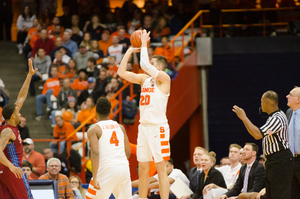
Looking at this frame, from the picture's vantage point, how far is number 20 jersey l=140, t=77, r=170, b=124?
22.8ft

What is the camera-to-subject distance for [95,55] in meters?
14.5

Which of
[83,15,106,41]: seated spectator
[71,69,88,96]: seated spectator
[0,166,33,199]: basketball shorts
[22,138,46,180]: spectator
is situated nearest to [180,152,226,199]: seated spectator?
[0,166,33,199]: basketball shorts

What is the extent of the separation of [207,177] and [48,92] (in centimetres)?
637

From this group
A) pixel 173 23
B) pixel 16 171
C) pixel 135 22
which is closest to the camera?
pixel 16 171

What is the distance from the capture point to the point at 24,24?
54.4 ft

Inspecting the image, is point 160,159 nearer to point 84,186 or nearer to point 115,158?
point 115,158

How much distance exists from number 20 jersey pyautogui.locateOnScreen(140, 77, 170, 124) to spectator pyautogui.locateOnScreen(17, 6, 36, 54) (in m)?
10.3

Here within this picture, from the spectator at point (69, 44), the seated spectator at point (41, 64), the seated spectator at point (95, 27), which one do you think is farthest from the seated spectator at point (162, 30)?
the seated spectator at point (41, 64)

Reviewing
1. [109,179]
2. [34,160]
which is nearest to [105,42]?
[34,160]

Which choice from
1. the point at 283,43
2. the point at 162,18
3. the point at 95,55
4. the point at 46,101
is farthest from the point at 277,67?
the point at 46,101

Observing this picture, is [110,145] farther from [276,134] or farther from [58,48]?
[58,48]

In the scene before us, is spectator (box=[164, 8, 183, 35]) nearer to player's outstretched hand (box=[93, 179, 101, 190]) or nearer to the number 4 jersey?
the number 4 jersey

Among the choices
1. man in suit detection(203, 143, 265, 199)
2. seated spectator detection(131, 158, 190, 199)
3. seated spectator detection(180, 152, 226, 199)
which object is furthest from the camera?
seated spectator detection(131, 158, 190, 199)

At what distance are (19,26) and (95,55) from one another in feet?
12.3
